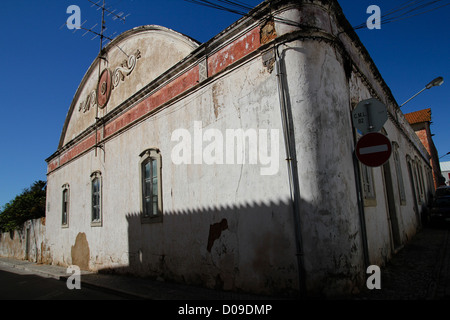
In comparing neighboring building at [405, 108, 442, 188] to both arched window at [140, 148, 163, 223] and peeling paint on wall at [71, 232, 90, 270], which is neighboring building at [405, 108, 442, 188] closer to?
arched window at [140, 148, 163, 223]

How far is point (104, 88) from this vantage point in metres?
11.5

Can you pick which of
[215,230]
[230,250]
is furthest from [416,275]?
[215,230]

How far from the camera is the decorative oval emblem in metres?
11.2

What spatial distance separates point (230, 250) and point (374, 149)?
317 centimetres

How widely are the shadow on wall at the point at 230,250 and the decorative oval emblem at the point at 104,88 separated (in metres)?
5.71

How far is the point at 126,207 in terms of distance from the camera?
8.97 m

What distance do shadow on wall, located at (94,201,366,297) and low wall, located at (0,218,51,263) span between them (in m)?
10.2

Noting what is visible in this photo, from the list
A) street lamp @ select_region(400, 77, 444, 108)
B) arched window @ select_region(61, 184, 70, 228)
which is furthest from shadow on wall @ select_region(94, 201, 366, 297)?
street lamp @ select_region(400, 77, 444, 108)

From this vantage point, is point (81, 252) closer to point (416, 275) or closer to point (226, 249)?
point (226, 249)

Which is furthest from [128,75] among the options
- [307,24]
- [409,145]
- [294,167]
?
[409,145]

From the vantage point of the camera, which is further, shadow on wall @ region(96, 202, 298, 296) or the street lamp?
the street lamp
